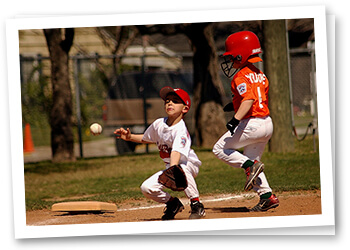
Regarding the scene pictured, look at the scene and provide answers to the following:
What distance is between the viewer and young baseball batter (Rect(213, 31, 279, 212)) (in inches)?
265

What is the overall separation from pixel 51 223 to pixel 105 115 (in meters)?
8.65

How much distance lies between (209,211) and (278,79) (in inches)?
242

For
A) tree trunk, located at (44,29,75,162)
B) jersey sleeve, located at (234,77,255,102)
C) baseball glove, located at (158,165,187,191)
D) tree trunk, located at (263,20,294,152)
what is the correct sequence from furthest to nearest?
tree trunk, located at (44,29,75,162), tree trunk, located at (263,20,294,152), jersey sleeve, located at (234,77,255,102), baseball glove, located at (158,165,187,191)

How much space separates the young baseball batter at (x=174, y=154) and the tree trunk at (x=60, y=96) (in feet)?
25.9

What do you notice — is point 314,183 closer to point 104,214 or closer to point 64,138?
point 104,214

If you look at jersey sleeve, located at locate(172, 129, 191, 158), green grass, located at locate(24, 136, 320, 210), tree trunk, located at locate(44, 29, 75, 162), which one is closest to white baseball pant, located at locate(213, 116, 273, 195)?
jersey sleeve, located at locate(172, 129, 191, 158)

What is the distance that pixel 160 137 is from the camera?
22.3 feet

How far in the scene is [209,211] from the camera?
7535 millimetres

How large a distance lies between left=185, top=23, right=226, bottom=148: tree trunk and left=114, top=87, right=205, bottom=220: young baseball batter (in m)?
8.45

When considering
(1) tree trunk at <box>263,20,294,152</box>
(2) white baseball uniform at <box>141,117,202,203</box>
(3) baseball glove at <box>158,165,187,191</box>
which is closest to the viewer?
(3) baseball glove at <box>158,165,187,191</box>

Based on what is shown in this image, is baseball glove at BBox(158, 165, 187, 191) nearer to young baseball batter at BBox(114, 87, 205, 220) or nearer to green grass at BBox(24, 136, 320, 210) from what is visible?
young baseball batter at BBox(114, 87, 205, 220)

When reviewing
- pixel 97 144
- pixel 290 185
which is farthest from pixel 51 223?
pixel 97 144

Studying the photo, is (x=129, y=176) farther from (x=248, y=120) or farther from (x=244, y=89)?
(x=244, y=89)

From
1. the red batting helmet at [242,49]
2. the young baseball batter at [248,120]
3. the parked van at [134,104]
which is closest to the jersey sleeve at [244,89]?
the young baseball batter at [248,120]
